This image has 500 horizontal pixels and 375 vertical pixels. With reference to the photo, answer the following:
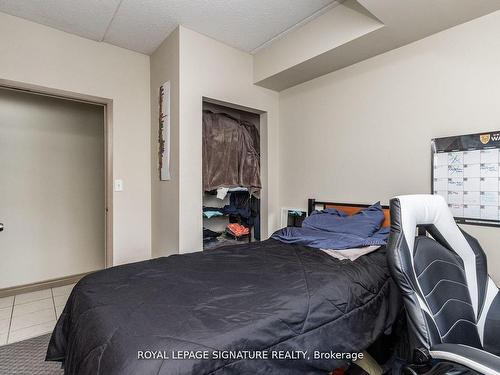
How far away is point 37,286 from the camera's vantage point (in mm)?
3018

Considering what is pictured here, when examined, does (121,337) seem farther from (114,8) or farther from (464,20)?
(464,20)

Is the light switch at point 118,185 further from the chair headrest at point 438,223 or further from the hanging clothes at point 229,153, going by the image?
the chair headrest at point 438,223

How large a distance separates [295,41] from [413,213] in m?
2.07

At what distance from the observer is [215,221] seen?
323cm

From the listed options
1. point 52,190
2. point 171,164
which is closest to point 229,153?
point 171,164

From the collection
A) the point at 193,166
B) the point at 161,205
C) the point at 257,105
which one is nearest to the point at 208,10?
the point at 257,105

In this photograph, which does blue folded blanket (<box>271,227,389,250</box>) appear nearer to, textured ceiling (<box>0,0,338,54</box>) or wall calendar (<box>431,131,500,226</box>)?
wall calendar (<box>431,131,500,226</box>)

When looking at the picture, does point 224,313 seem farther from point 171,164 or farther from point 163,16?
point 163,16

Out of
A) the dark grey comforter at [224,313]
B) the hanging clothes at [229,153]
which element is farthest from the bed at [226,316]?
the hanging clothes at [229,153]

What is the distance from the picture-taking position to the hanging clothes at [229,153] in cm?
280

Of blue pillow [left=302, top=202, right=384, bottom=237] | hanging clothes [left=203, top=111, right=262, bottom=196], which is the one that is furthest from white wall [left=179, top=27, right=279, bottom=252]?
blue pillow [left=302, top=202, right=384, bottom=237]

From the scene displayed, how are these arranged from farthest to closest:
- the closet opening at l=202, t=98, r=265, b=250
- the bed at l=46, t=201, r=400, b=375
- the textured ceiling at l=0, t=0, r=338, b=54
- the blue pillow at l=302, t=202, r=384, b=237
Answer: the closet opening at l=202, t=98, r=265, b=250, the textured ceiling at l=0, t=0, r=338, b=54, the blue pillow at l=302, t=202, r=384, b=237, the bed at l=46, t=201, r=400, b=375

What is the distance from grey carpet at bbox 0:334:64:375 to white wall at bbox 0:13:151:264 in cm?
88

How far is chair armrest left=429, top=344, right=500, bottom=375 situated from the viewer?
0.76 m
